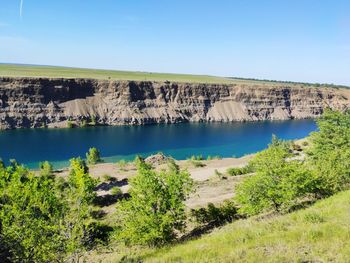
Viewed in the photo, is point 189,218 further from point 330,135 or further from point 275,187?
point 330,135

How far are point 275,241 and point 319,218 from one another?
10.3 feet

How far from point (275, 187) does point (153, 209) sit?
7.35m

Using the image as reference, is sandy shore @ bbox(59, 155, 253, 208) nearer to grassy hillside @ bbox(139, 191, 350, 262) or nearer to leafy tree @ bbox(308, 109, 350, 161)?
leafy tree @ bbox(308, 109, 350, 161)

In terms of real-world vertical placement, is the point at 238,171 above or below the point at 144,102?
below

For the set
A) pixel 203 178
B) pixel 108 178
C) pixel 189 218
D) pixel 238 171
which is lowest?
pixel 108 178

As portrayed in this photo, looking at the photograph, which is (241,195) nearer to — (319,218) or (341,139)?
(319,218)

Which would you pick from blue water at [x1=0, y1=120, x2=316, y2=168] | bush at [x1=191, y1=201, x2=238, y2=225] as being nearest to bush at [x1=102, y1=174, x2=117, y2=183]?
blue water at [x1=0, y1=120, x2=316, y2=168]

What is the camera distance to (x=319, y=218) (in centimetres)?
1434

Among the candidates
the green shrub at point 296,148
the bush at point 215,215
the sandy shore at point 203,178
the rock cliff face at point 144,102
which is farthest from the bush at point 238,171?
the rock cliff face at point 144,102

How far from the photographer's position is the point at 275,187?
70.4 feet

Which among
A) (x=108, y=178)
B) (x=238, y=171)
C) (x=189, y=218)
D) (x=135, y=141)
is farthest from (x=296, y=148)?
(x=189, y=218)

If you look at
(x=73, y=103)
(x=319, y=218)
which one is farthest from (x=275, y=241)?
(x=73, y=103)

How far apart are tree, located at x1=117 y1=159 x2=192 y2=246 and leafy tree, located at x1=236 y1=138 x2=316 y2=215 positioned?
151 inches

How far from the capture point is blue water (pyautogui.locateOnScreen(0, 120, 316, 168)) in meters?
85.5
